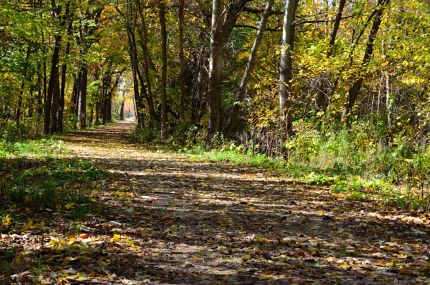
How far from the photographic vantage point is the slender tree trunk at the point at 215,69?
16.5m

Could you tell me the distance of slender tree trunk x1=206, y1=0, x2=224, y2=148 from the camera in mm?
16547

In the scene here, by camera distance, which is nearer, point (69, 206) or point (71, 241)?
point (71, 241)

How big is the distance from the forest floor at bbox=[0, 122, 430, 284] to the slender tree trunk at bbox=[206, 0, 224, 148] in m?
8.81

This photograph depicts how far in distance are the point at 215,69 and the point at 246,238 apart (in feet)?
39.8

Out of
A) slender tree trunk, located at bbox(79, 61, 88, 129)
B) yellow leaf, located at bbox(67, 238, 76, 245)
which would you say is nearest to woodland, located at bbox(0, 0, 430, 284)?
yellow leaf, located at bbox(67, 238, 76, 245)

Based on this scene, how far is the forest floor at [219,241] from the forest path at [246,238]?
0.5 inches

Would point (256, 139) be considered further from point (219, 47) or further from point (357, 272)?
point (357, 272)

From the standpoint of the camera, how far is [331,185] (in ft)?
30.8

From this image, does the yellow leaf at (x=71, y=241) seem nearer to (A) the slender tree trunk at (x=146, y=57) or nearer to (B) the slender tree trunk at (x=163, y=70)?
(B) the slender tree trunk at (x=163, y=70)

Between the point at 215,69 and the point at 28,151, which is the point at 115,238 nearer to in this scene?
the point at 28,151

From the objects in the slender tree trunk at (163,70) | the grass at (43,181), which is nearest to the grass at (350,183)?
the grass at (43,181)

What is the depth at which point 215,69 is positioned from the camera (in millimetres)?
17031

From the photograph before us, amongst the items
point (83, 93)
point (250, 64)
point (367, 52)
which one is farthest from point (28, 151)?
point (83, 93)

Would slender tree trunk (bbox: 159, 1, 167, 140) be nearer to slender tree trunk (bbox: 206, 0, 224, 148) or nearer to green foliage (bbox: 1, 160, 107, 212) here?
slender tree trunk (bbox: 206, 0, 224, 148)
